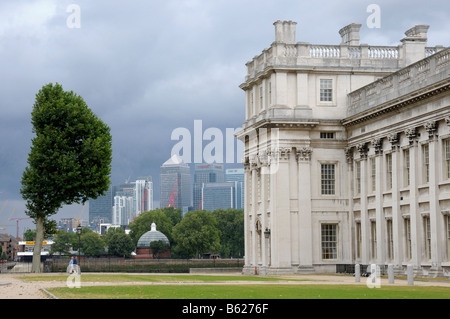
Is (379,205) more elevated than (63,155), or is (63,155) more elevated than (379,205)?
(63,155)

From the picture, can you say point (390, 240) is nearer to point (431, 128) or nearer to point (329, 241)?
point (329, 241)

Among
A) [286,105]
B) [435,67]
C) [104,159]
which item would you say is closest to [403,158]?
[435,67]

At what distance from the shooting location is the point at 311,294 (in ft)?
112

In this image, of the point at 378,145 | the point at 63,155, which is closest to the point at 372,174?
the point at 378,145

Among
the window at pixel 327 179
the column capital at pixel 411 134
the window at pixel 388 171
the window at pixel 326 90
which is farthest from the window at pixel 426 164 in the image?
the window at pixel 326 90

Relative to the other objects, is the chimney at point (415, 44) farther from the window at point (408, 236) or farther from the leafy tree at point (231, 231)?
the leafy tree at point (231, 231)

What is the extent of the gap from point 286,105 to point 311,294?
3695 cm

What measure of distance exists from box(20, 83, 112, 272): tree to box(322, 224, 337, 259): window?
19.7 meters

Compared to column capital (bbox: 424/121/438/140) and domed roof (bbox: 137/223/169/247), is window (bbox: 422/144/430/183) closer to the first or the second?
column capital (bbox: 424/121/438/140)

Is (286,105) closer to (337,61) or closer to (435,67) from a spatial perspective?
(337,61)

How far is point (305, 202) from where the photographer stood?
6944 cm

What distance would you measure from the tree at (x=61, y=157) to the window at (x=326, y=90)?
19426 mm

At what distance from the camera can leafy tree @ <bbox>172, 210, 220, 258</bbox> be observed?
570 feet

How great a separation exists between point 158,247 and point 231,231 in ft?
103
